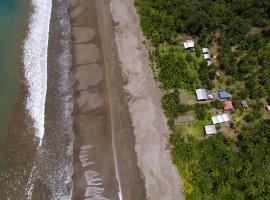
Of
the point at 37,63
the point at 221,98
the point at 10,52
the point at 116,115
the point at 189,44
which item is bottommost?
the point at 116,115

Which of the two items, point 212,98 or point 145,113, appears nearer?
point 145,113

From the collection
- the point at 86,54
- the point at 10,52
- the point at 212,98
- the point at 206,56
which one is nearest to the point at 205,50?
the point at 206,56

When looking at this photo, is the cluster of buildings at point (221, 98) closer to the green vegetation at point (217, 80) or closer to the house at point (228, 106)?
the house at point (228, 106)

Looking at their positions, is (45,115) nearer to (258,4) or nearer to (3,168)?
(3,168)

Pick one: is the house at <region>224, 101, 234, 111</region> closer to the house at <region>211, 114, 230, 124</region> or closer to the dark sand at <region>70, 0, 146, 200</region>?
the house at <region>211, 114, 230, 124</region>

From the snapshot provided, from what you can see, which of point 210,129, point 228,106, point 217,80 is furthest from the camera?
point 217,80

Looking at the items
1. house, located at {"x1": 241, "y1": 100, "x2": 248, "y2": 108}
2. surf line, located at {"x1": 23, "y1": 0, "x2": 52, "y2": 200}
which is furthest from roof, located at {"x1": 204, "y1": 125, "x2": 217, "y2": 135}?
surf line, located at {"x1": 23, "y1": 0, "x2": 52, "y2": 200}

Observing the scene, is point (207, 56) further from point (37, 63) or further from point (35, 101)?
point (35, 101)

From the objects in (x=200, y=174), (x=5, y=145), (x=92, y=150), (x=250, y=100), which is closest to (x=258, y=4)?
(x=250, y=100)
